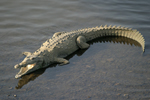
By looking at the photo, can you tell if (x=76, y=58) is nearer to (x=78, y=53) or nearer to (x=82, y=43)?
(x=78, y=53)

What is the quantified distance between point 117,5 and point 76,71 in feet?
21.2

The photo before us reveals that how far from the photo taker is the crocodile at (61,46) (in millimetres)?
5324

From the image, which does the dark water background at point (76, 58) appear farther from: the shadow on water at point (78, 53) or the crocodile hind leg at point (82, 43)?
the crocodile hind leg at point (82, 43)

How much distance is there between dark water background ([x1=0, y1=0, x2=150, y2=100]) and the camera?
4.63 metres

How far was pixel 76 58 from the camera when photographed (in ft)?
20.0

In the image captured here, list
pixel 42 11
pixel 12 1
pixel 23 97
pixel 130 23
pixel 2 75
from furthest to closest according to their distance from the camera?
pixel 12 1
pixel 42 11
pixel 130 23
pixel 2 75
pixel 23 97

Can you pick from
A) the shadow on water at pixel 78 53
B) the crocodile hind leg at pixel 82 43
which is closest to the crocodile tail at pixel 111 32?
the shadow on water at pixel 78 53

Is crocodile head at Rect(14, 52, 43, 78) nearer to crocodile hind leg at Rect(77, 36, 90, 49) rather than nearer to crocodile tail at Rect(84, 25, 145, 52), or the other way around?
crocodile hind leg at Rect(77, 36, 90, 49)

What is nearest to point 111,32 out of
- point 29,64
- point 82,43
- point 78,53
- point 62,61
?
point 82,43

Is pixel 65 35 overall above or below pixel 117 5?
below

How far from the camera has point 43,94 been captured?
181 inches

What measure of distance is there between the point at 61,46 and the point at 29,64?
127cm

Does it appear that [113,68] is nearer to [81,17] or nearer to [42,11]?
[81,17]

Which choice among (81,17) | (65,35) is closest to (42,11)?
(81,17)
